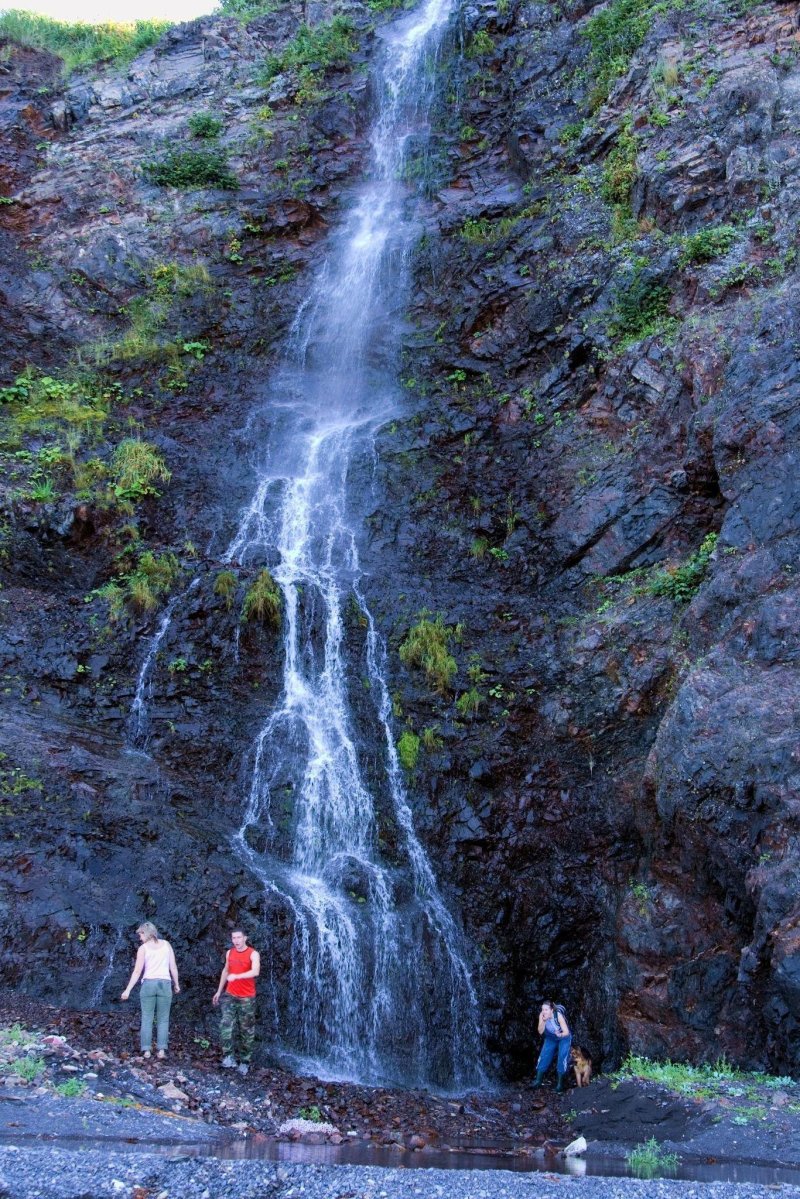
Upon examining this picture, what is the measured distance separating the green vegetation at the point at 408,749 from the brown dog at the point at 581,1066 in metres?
4.57

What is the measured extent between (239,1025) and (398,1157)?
294 cm

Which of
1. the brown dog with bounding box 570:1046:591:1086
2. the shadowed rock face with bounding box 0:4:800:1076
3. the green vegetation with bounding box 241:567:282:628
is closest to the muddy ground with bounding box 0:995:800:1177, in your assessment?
the brown dog with bounding box 570:1046:591:1086

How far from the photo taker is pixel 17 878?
11281 mm

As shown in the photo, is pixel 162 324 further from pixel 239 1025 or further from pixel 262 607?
pixel 239 1025

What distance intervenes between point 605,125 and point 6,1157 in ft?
74.0

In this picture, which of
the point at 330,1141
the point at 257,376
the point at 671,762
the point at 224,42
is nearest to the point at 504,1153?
the point at 330,1141

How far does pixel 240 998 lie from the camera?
9781 mm

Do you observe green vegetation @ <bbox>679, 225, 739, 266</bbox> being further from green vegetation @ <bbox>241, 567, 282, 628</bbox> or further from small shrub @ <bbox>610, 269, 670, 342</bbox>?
green vegetation @ <bbox>241, 567, 282, 628</bbox>

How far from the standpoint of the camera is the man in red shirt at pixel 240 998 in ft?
31.9

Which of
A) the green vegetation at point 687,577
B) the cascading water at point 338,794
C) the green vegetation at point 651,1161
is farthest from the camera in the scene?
the green vegetation at point 687,577

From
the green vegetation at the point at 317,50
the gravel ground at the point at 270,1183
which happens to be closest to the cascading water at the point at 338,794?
the gravel ground at the point at 270,1183

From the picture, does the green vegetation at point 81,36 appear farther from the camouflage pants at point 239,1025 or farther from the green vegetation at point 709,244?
the camouflage pants at point 239,1025

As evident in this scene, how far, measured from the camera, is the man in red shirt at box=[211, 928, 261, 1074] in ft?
31.9

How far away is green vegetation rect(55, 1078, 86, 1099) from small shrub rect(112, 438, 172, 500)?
12.6 m
